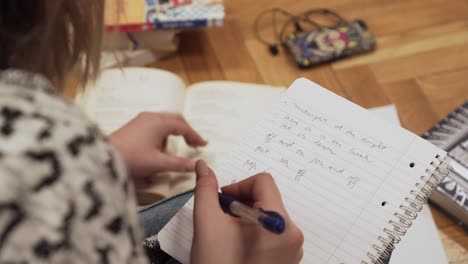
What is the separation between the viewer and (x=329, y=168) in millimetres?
545

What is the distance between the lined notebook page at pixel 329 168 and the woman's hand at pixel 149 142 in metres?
0.20

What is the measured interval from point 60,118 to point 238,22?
80cm

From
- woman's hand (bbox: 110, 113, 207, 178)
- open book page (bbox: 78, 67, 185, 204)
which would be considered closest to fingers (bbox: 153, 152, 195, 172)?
woman's hand (bbox: 110, 113, 207, 178)

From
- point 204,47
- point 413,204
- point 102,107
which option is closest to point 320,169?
point 413,204

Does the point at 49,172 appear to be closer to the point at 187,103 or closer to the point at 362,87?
the point at 187,103

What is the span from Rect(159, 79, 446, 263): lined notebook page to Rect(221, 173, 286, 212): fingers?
0.04m

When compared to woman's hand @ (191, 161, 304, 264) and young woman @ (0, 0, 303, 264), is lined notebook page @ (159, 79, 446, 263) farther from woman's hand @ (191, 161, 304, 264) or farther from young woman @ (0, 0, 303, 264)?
young woman @ (0, 0, 303, 264)

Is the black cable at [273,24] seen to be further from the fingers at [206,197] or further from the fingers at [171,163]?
the fingers at [206,197]

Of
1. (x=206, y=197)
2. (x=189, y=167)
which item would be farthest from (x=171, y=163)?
(x=206, y=197)

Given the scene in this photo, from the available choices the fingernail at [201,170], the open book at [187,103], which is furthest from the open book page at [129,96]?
the fingernail at [201,170]

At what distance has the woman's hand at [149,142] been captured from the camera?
2.35 ft

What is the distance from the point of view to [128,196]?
307mm

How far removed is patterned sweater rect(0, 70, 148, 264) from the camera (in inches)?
10.3

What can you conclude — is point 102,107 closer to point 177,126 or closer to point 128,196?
point 177,126
